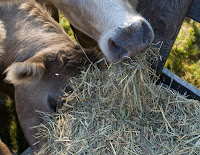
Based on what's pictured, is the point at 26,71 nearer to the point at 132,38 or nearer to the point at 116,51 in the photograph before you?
the point at 116,51

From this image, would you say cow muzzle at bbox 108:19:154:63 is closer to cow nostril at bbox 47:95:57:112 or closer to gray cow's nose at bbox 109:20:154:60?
gray cow's nose at bbox 109:20:154:60

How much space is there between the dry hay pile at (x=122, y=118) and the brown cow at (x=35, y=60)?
0.58 feet

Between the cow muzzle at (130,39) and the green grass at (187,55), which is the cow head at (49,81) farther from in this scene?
the green grass at (187,55)

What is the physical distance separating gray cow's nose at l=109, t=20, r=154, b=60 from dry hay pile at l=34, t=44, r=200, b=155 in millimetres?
153

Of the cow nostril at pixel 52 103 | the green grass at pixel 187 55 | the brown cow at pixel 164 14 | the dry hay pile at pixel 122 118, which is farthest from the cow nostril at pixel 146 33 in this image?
the green grass at pixel 187 55

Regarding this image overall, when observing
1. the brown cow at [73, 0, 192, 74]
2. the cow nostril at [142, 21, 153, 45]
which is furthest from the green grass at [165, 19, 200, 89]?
the cow nostril at [142, 21, 153, 45]

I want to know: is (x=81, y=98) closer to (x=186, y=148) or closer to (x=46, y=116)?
(x=46, y=116)

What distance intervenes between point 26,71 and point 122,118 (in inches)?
46.3

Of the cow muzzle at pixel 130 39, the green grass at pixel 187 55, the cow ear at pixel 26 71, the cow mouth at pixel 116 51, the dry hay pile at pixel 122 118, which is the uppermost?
the cow muzzle at pixel 130 39

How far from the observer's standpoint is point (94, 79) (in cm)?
287

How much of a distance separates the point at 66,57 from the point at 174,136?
1.54 meters

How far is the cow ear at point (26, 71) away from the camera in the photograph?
2631mm

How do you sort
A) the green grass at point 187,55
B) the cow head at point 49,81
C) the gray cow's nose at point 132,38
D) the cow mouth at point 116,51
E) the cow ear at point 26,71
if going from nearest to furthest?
the gray cow's nose at point 132,38
the cow mouth at point 116,51
the cow ear at point 26,71
the cow head at point 49,81
the green grass at point 187,55

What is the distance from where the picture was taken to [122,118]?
267 cm
